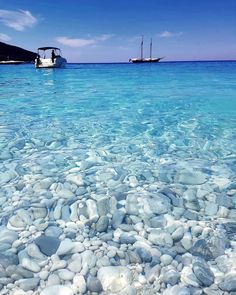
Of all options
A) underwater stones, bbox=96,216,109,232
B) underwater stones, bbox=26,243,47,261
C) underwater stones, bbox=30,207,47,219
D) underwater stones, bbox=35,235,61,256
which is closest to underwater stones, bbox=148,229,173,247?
underwater stones, bbox=96,216,109,232

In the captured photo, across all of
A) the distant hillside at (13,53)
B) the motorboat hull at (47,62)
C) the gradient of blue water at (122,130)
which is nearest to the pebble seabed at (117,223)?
the gradient of blue water at (122,130)

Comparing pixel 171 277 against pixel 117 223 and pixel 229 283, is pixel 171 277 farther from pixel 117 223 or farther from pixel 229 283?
pixel 117 223

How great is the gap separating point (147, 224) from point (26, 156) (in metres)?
3.18

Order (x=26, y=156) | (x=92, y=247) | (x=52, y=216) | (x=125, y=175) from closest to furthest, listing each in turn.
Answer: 1. (x=92, y=247)
2. (x=52, y=216)
3. (x=125, y=175)
4. (x=26, y=156)

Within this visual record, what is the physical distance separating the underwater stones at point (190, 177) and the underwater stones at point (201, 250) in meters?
1.54

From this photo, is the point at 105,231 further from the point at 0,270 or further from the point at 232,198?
the point at 232,198

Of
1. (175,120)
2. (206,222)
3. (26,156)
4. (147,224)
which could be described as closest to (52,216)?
(147,224)

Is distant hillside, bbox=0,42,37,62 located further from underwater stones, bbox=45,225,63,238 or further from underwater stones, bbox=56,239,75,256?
underwater stones, bbox=56,239,75,256

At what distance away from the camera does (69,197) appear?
161 inches

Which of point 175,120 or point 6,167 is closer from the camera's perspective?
point 6,167

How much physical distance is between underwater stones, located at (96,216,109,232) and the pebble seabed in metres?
0.01

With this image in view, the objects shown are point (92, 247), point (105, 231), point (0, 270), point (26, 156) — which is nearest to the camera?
point (0, 270)

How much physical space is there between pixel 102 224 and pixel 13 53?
10716cm

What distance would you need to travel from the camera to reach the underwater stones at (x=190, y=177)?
179 inches
